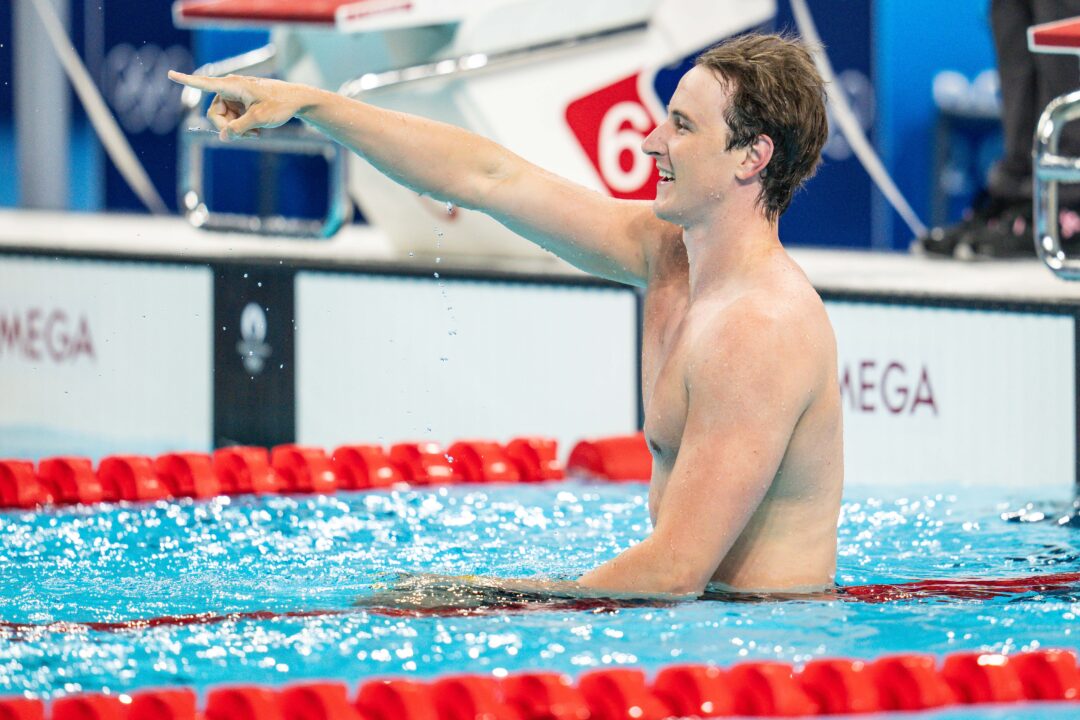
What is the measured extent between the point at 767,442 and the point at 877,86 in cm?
451

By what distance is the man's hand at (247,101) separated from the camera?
280 cm

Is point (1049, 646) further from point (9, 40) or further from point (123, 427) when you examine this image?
point (9, 40)

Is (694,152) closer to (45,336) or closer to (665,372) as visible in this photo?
(665,372)

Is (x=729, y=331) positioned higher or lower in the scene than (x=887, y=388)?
higher

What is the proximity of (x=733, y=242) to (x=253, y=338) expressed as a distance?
3.20m

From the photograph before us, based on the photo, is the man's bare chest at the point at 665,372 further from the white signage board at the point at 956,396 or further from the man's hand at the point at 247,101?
the white signage board at the point at 956,396

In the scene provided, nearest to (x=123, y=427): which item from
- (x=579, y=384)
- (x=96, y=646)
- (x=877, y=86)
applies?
(x=579, y=384)

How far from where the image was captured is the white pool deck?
4977 mm

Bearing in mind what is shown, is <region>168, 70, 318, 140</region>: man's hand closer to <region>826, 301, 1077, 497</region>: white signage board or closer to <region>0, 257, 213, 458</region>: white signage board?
<region>826, 301, 1077, 497</region>: white signage board

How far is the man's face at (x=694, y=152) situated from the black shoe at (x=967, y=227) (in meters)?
3.26

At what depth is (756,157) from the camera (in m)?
2.74

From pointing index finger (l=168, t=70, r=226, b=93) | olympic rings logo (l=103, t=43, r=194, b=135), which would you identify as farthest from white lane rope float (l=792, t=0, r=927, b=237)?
pointing index finger (l=168, t=70, r=226, b=93)

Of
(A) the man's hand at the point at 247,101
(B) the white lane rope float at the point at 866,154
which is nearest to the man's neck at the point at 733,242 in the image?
(A) the man's hand at the point at 247,101

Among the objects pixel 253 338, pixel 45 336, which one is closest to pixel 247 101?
pixel 253 338
